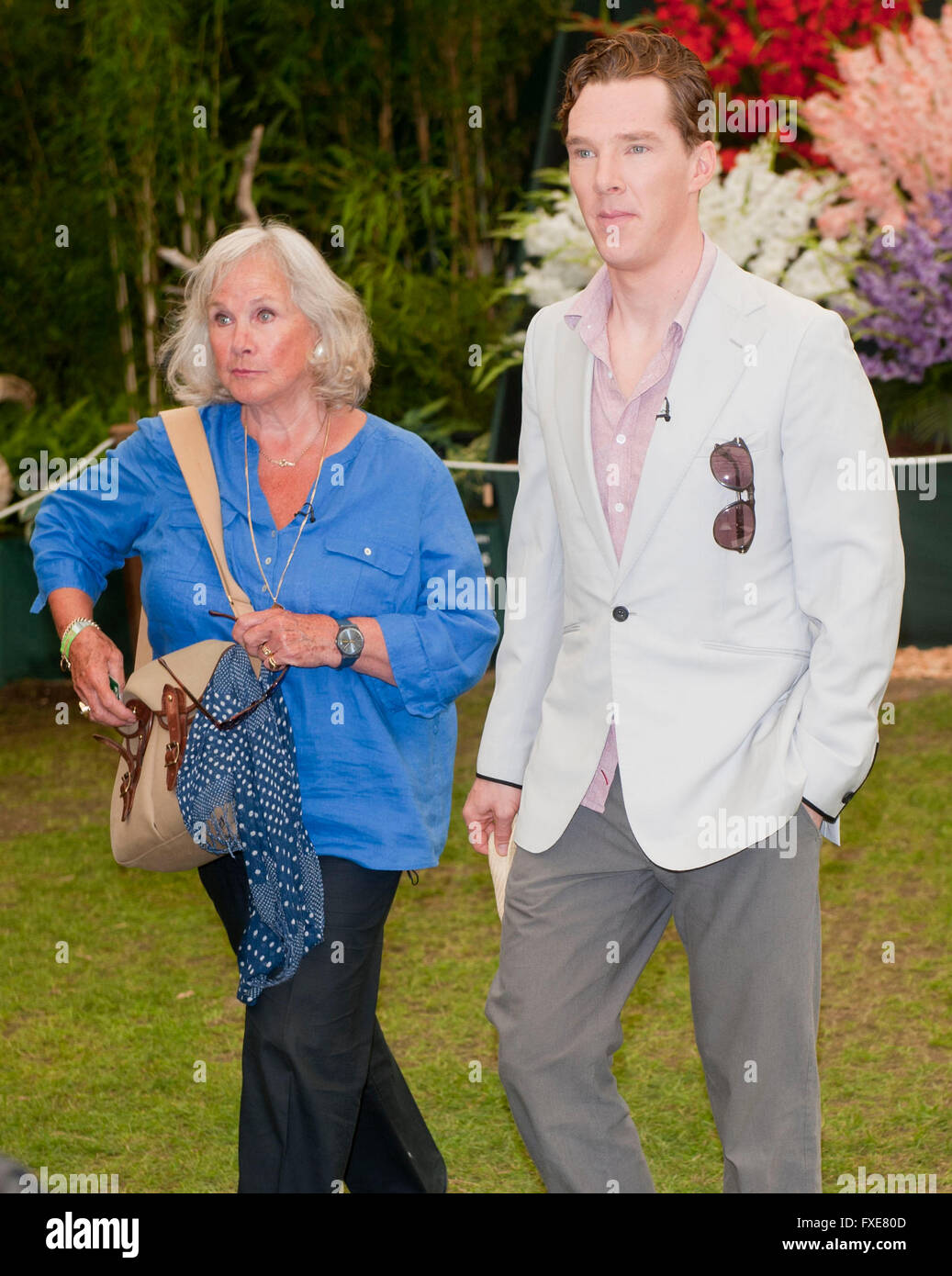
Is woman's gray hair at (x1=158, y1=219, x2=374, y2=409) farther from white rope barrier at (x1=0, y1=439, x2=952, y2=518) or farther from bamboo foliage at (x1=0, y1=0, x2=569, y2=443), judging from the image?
bamboo foliage at (x1=0, y1=0, x2=569, y2=443)

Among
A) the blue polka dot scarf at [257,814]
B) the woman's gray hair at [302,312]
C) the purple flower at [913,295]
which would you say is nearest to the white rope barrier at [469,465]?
the purple flower at [913,295]

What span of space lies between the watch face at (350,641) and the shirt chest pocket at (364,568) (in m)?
0.10

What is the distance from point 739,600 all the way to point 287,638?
0.80m

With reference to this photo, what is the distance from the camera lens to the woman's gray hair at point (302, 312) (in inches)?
128

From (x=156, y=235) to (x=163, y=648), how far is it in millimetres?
8438

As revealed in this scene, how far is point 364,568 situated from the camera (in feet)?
10.6

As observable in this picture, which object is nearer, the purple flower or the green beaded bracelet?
the green beaded bracelet

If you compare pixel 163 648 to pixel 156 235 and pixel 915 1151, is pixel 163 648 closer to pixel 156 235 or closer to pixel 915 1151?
pixel 915 1151

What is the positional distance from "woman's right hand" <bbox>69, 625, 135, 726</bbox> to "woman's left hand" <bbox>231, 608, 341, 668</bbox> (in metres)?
0.25

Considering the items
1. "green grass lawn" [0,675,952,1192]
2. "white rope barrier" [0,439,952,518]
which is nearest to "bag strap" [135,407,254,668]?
"green grass lawn" [0,675,952,1192]

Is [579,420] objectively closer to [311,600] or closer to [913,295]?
[311,600]

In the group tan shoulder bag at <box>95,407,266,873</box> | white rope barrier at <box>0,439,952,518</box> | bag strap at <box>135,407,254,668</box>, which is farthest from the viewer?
white rope barrier at <box>0,439,952,518</box>

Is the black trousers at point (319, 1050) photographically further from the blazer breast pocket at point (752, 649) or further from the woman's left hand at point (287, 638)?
the blazer breast pocket at point (752, 649)

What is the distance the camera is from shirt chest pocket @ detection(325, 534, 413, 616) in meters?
3.21
